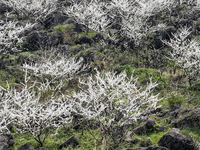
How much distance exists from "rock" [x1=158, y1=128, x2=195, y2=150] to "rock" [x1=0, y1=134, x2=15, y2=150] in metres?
6.06

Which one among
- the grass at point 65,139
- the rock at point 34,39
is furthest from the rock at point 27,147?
the rock at point 34,39

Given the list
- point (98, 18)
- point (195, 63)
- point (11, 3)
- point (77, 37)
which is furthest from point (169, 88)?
point (11, 3)

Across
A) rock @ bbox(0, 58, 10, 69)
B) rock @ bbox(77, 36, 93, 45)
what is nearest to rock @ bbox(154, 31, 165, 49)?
rock @ bbox(77, 36, 93, 45)

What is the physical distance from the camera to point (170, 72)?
53.7 ft

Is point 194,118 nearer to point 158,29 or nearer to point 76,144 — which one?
point 76,144

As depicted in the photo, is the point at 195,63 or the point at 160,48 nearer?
Result: the point at 195,63

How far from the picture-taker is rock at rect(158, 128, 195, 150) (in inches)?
267

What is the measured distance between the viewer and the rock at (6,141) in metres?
8.31

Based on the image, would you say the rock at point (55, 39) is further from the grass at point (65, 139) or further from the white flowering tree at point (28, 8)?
the grass at point (65, 139)

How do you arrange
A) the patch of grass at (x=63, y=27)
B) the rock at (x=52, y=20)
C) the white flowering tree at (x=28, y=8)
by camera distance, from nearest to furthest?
the patch of grass at (x=63, y=27) < the white flowering tree at (x=28, y=8) < the rock at (x=52, y=20)

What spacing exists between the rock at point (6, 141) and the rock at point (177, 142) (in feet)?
19.9

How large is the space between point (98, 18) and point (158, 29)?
7800 millimetres

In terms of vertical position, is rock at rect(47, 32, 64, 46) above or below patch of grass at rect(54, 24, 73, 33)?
below

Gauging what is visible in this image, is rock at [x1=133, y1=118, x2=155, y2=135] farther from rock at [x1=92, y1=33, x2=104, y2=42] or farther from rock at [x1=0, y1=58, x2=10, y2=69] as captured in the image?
rock at [x1=92, y1=33, x2=104, y2=42]
